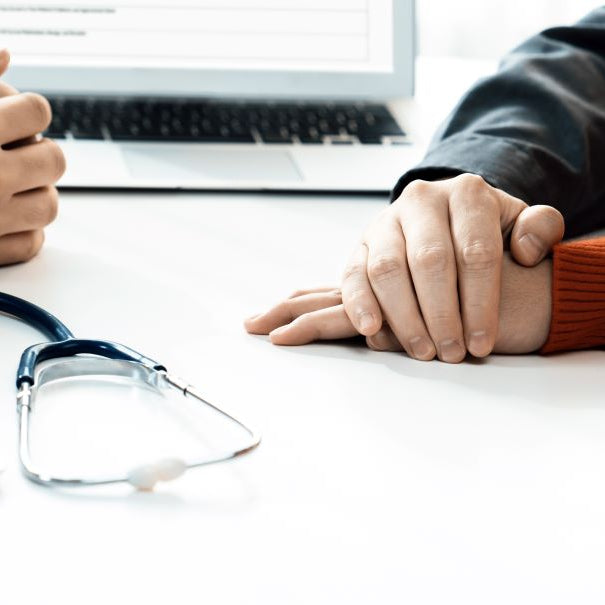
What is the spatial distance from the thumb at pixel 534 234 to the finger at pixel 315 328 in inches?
4.5

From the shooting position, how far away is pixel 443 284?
1.94ft

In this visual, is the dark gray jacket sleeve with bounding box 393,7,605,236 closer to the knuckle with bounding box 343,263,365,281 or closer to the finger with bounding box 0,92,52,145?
the knuckle with bounding box 343,263,365,281

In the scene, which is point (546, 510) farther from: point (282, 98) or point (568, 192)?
point (282, 98)

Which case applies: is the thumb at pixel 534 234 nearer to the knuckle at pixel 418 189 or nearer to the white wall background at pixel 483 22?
the knuckle at pixel 418 189

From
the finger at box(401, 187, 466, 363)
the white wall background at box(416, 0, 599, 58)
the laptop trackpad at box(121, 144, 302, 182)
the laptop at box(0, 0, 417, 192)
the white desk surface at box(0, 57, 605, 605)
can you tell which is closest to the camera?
the white desk surface at box(0, 57, 605, 605)

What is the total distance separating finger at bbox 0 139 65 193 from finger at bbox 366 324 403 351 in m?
0.30

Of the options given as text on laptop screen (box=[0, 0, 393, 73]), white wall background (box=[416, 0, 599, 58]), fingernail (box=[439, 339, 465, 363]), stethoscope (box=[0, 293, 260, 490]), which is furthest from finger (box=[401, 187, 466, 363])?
white wall background (box=[416, 0, 599, 58])

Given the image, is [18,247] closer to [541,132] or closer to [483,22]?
[541,132]

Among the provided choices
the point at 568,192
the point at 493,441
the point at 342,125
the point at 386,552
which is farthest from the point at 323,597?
the point at 342,125

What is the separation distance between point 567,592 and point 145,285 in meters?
0.41

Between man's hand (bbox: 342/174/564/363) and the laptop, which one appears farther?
the laptop

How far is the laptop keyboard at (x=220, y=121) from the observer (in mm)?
1026

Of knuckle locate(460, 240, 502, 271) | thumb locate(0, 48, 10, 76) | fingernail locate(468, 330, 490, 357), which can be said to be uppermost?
thumb locate(0, 48, 10, 76)

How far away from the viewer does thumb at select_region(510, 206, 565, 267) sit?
63 cm
